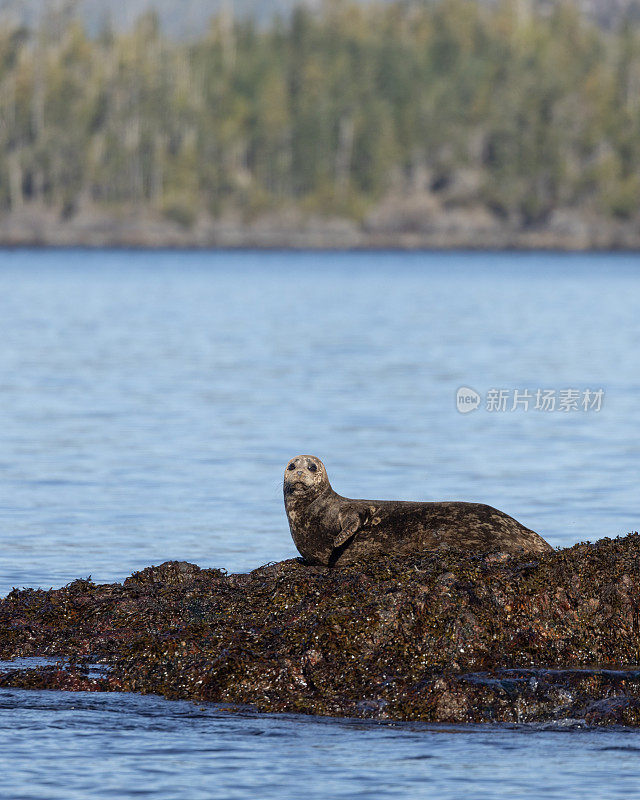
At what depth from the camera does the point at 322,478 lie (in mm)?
14227

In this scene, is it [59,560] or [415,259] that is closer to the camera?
[59,560]

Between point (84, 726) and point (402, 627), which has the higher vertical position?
point (402, 627)

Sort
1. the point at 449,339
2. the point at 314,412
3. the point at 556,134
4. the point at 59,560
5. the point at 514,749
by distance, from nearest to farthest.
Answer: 1. the point at 514,749
2. the point at 59,560
3. the point at 314,412
4. the point at 449,339
5. the point at 556,134

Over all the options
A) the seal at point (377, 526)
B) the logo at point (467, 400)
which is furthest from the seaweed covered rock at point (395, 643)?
the logo at point (467, 400)

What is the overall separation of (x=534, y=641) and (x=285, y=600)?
202 centimetres

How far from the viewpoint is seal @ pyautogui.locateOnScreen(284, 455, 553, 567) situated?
13.8 metres

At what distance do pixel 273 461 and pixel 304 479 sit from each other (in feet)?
45.6

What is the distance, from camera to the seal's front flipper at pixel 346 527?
550 inches

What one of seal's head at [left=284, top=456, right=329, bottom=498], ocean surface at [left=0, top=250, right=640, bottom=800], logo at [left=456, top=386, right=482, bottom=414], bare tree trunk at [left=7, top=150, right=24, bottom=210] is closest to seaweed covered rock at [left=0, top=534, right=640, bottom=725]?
ocean surface at [left=0, top=250, right=640, bottom=800]

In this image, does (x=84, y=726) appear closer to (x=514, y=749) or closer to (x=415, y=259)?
(x=514, y=749)

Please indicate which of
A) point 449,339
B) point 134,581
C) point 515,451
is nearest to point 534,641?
point 134,581

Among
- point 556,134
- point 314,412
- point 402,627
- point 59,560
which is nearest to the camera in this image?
point 402,627

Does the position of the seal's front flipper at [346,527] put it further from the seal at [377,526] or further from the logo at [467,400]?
the logo at [467,400]

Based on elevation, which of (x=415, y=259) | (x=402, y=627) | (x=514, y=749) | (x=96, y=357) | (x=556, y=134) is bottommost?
(x=514, y=749)
